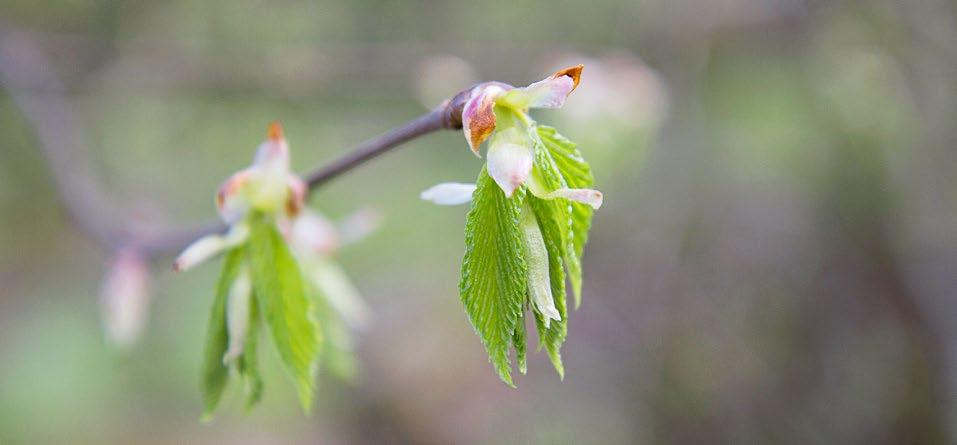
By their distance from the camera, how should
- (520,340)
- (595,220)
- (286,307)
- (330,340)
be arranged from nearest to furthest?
(520,340), (286,307), (330,340), (595,220)

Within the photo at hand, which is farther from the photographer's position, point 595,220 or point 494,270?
point 595,220

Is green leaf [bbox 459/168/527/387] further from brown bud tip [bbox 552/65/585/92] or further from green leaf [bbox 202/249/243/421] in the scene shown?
green leaf [bbox 202/249/243/421]

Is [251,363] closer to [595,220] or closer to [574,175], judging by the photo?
[574,175]

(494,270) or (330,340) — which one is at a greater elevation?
(494,270)

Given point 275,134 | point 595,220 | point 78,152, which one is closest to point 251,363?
point 275,134

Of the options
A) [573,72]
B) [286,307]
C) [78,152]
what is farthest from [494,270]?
[78,152]

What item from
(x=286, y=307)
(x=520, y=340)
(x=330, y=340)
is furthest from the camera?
(x=330, y=340)

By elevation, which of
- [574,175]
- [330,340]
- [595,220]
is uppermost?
[574,175]
